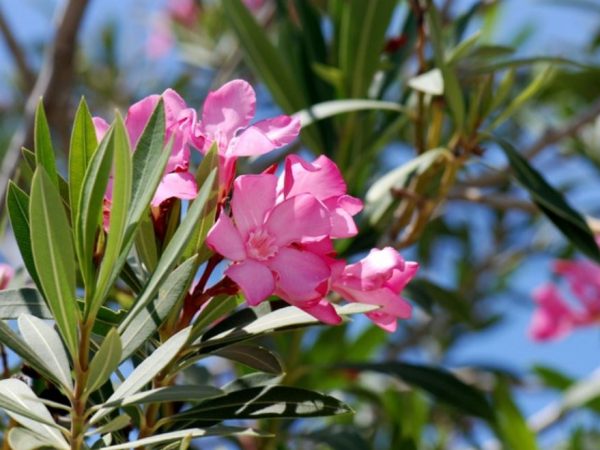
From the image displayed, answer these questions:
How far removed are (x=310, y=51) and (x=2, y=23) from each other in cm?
66

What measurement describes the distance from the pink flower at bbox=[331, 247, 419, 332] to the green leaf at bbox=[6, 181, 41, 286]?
23 centimetres

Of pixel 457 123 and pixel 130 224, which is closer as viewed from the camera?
pixel 130 224

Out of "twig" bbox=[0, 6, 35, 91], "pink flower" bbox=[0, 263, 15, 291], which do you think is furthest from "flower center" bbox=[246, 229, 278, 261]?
"twig" bbox=[0, 6, 35, 91]

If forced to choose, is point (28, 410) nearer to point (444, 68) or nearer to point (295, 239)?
point (295, 239)

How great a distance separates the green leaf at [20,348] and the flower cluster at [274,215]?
0.41 ft

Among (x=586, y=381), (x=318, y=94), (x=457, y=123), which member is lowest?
(x=586, y=381)

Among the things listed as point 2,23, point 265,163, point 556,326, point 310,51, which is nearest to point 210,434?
point 310,51

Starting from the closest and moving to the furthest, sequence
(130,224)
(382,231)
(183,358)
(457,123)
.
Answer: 1. (130,224)
2. (183,358)
3. (457,123)
4. (382,231)

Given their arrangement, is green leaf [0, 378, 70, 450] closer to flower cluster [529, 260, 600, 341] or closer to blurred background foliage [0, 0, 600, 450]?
blurred background foliage [0, 0, 600, 450]

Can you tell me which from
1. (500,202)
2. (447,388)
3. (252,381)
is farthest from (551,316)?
(252,381)

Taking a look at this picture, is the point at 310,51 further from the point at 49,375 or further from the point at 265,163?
the point at 49,375

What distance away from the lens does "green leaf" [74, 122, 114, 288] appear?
66 centimetres

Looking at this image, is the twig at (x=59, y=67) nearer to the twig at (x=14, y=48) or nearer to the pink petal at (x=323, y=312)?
the twig at (x=14, y=48)

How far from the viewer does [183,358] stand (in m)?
0.81
